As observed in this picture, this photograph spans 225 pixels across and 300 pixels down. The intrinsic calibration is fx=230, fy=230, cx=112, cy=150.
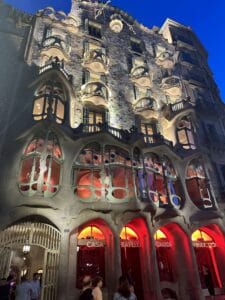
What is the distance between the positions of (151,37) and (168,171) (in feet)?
76.2

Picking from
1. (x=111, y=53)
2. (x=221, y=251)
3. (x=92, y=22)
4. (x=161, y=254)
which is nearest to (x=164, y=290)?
(x=161, y=254)

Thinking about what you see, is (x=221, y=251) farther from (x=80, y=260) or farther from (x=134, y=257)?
(x=80, y=260)

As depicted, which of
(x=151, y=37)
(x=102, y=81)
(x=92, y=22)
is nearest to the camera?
(x=102, y=81)

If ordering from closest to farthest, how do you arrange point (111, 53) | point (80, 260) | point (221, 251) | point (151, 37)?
point (80, 260) → point (221, 251) → point (111, 53) → point (151, 37)

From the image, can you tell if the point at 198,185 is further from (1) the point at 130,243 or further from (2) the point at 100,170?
(2) the point at 100,170

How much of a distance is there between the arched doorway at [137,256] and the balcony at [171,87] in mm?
16777

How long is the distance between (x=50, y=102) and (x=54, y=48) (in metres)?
8.22

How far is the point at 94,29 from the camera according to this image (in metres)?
28.9

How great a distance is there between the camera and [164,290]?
16.4 m

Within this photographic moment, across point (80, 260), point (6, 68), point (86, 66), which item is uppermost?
point (86, 66)

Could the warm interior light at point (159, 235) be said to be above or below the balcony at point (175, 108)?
below

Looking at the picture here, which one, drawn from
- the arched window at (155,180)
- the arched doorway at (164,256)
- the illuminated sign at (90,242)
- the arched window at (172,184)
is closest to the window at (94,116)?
the arched window at (155,180)

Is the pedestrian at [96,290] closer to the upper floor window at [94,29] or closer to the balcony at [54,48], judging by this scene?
the balcony at [54,48]

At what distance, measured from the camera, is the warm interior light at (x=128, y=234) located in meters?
16.8
